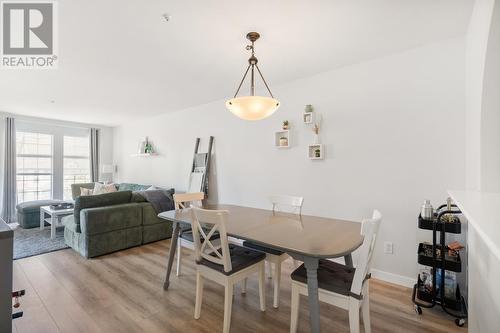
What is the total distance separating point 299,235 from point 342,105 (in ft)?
6.03

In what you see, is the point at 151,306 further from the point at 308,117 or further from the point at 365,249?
the point at 308,117

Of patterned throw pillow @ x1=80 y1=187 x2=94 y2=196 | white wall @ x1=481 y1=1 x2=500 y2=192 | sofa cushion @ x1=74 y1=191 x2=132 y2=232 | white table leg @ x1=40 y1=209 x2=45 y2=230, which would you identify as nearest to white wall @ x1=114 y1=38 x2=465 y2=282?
white wall @ x1=481 y1=1 x2=500 y2=192

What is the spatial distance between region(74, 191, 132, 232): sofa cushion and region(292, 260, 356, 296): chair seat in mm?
2981

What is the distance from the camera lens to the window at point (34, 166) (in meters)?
5.44

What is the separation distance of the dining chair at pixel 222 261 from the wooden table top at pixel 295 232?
15 cm

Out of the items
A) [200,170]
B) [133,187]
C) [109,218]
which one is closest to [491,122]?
[200,170]

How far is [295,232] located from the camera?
5.82ft

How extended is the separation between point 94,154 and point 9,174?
173cm

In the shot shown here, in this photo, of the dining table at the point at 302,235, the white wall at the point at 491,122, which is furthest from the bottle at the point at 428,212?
the dining table at the point at 302,235

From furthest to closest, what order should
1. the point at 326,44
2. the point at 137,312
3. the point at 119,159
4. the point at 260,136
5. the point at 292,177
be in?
the point at 119,159
the point at 260,136
the point at 292,177
the point at 326,44
the point at 137,312

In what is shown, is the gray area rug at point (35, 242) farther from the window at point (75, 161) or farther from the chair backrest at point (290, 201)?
the chair backrest at point (290, 201)

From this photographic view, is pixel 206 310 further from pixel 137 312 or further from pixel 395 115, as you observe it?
pixel 395 115

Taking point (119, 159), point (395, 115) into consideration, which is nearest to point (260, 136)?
point (395, 115)

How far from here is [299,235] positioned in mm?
1697
